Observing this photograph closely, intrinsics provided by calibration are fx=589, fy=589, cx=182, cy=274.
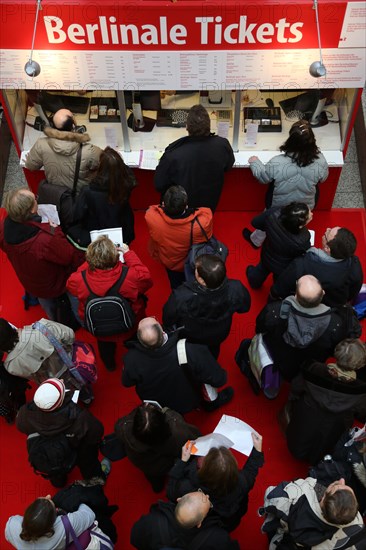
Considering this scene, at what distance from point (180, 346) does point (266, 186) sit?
261 centimetres

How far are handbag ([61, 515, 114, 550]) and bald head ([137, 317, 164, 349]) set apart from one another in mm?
1077

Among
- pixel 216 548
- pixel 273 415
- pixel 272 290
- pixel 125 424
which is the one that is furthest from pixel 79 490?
pixel 272 290

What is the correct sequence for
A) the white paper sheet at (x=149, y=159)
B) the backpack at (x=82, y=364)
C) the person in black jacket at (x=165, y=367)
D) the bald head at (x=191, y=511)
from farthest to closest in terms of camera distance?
the white paper sheet at (x=149, y=159) < the backpack at (x=82, y=364) < the person in black jacket at (x=165, y=367) < the bald head at (x=191, y=511)

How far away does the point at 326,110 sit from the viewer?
591 cm

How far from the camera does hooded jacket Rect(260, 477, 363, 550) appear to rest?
3.10m

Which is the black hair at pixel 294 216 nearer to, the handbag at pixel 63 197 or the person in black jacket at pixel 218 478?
the person in black jacket at pixel 218 478

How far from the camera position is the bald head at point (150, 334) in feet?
11.6

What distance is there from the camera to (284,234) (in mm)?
4363

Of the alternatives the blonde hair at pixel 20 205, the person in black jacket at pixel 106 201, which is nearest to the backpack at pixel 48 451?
the blonde hair at pixel 20 205

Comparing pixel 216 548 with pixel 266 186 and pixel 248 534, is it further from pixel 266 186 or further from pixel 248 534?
pixel 266 186

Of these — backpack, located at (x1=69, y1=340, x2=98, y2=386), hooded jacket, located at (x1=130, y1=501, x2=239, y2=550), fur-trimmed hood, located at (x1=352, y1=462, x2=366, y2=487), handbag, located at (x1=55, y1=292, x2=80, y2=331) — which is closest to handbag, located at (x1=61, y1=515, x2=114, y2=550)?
hooded jacket, located at (x1=130, y1=501, x2=239, y2=550)

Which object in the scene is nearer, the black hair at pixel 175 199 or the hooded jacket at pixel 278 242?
the black hair at pixel 175 199

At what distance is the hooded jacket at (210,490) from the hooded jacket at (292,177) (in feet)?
7.57

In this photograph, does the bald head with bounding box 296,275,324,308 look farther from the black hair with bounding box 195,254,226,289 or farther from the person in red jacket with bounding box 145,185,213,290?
the person in red jacket with bounding box 145,185,213,290
